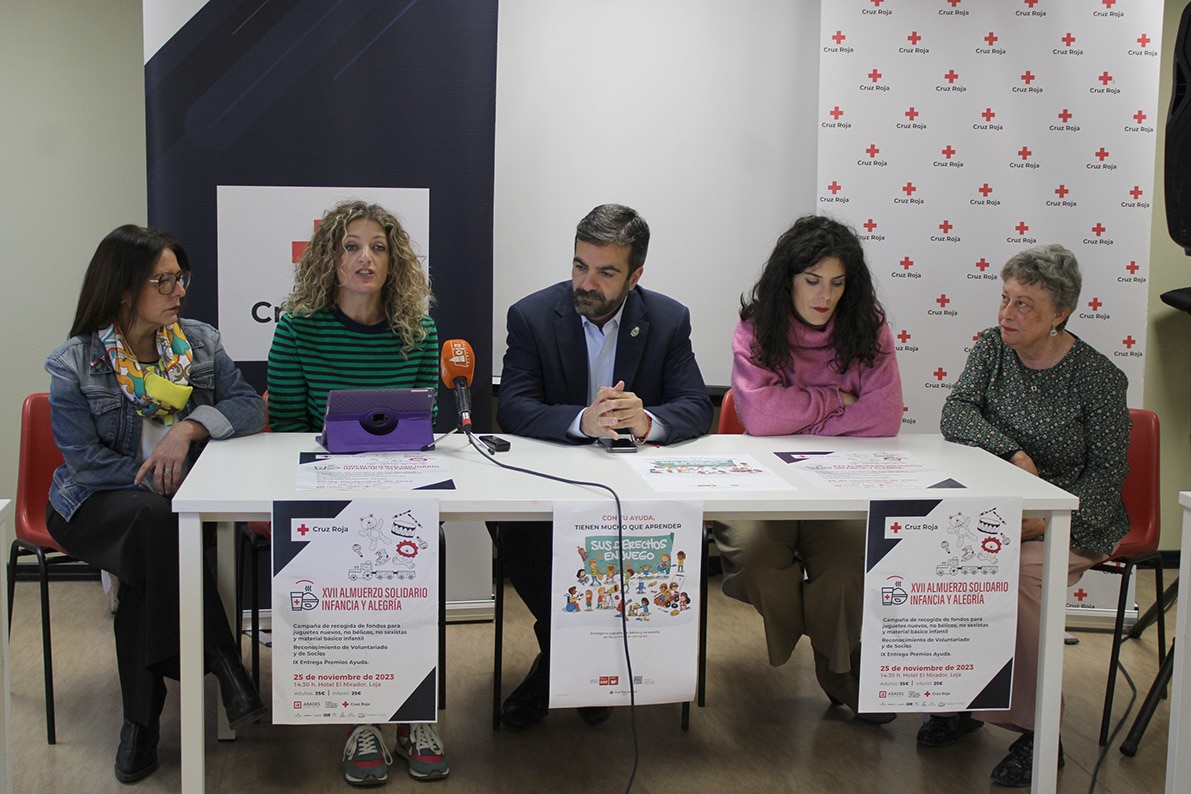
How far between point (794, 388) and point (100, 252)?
1769 mm

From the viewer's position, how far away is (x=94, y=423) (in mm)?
2547

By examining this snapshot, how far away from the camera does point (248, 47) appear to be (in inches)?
128

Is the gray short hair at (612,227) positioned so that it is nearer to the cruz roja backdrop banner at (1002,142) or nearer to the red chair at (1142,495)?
the cruz roja backdrop banner at (1002,142)

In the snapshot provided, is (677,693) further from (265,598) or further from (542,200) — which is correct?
(542,200)

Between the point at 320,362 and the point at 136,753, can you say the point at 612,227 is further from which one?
the point at 136,753

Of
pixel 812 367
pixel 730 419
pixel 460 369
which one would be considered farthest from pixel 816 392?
pixel 460 369

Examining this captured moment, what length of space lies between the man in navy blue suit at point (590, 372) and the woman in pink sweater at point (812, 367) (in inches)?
Answer: 7.0

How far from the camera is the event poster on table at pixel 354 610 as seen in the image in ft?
6.82

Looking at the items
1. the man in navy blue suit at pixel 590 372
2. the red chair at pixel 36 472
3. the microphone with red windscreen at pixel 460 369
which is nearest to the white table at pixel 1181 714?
the man in navy blue suit at pixel 590 372

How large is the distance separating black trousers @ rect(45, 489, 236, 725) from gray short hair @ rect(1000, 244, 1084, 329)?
222 centimetres

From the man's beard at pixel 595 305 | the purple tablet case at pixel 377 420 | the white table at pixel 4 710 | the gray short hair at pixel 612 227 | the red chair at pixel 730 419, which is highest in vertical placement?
the gray short hair at pixel 612 227

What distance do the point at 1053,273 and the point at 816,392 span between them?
2.31 ft

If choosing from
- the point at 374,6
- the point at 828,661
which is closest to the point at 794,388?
the point at 828,661

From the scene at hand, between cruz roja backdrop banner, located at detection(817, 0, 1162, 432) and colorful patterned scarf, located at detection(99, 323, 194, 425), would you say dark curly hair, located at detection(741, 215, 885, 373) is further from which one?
colorful patterned scarf, located at detection(99, 323, 194, 425)
